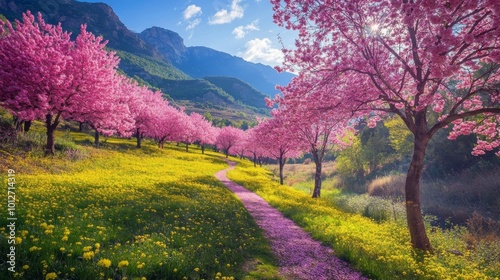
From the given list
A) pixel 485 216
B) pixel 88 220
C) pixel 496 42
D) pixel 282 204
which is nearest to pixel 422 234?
pixel 496 42

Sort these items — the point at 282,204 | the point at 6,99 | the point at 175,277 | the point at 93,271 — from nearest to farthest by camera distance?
1. the point at 93,271
2. the point at 175,277
3. the point at 282,204
4. the point at 6,99

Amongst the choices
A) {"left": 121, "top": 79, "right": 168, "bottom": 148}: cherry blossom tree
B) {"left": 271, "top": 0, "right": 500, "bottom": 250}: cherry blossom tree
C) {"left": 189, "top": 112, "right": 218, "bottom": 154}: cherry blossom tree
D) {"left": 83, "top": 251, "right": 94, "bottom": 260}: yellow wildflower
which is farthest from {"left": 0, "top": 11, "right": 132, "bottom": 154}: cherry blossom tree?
{"left": 189, "top": 112, "right": 218, "bottom": 154}: cherry blossom tree

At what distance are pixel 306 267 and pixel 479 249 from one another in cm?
887

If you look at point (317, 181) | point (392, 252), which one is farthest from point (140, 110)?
point (392, 252)

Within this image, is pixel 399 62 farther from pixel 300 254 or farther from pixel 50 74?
pixel 50 74

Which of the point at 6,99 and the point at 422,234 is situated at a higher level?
the point at 6,99

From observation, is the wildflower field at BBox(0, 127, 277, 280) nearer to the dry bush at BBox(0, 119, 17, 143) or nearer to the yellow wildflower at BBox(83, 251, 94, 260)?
the yellow wildflower at BBox(83, 251, 94, 260)

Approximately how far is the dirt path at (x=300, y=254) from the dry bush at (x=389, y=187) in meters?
23.8

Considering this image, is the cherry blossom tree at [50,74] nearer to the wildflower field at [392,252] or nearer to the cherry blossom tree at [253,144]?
the wildflower field at [392,252]

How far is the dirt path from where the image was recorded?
8664 millimetres

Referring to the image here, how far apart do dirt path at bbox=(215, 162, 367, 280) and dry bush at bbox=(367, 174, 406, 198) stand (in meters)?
23.8

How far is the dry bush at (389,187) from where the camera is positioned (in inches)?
1337

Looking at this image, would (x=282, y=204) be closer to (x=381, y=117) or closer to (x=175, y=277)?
(x=381, y=117)

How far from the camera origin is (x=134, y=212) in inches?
460
